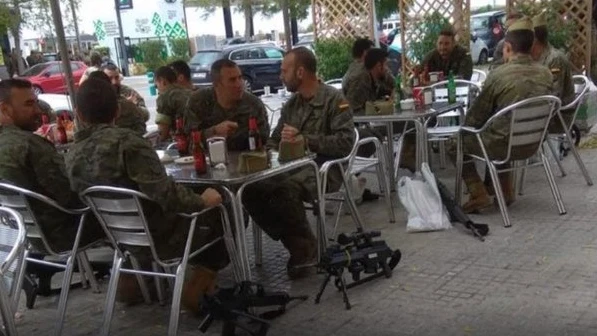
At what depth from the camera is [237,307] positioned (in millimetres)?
3414

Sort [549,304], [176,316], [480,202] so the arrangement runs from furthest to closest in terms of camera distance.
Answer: [480,202] → [549,304] → [176,316]

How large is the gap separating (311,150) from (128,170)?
4.67ft

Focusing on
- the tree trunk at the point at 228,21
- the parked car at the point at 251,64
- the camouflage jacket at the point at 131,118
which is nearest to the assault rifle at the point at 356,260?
the camouflage jacket at the point at 131,118

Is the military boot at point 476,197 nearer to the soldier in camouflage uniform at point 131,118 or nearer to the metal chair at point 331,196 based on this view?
the metal chair at point 331,196

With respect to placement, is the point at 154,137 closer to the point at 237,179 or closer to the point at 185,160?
the point at 185,160

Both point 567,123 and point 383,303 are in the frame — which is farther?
point 567,123

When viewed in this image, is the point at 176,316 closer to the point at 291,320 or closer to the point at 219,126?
the point at 291,320

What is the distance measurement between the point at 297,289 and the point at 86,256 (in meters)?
1.26

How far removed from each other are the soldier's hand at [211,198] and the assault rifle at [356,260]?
734 mm

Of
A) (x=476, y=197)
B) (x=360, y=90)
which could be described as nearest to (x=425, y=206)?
(x=476, y=197)

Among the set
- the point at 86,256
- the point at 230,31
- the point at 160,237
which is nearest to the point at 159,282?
the point at 86,256

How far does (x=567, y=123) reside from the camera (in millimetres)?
5879

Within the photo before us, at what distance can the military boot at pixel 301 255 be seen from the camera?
4242 millimetres

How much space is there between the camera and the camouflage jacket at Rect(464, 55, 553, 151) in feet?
15.9
